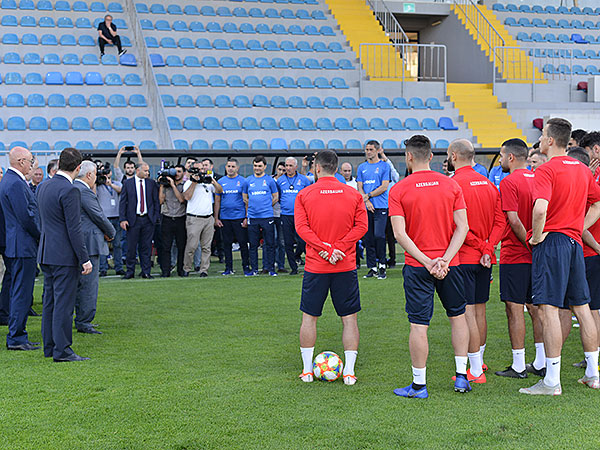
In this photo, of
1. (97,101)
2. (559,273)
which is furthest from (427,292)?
(97,101)

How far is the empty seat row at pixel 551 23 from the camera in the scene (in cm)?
2650

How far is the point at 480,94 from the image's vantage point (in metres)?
22.5

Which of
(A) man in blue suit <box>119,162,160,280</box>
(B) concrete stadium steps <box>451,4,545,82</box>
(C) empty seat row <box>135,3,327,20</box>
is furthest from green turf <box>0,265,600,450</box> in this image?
(B) concrete stadium steps <box>451,4,545,82</box>

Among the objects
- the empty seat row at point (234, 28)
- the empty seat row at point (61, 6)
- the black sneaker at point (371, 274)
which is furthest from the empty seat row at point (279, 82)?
the black sneaker at point (371, 274)

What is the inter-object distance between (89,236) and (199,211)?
4.29 meters

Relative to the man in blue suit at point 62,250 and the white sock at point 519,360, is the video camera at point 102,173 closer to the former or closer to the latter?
the man in blue suit at point 62,250

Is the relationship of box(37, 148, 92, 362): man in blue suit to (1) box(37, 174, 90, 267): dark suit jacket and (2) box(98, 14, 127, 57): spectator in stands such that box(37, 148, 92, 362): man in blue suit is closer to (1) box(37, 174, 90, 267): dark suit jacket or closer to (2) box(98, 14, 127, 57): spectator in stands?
(1) box(37, 174, 90, 267): dark suit jacket

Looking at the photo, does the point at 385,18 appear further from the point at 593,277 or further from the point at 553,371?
the point at 553,371

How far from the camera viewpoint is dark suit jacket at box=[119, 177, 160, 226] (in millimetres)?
11086

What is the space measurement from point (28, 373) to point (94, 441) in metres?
1.88

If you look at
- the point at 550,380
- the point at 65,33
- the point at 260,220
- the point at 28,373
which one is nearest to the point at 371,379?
the point at 550,380

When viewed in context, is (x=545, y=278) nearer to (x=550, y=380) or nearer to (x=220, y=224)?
(x=550, y=380)

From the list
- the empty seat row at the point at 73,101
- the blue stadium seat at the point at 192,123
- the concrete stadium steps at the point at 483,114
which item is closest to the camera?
the empty seat row at the point at 73,101

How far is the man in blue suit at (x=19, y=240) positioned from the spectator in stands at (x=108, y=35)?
1450cm
